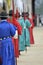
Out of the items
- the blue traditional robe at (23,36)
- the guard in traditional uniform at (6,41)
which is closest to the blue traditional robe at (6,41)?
the guard in traditional uniform at (6,41)

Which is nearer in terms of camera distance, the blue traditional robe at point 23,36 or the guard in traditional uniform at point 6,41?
the guard in traditional uniform at point 6,41

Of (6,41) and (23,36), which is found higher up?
(6,41)

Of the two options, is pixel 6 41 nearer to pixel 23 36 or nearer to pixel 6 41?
pixel 6 41

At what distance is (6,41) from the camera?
4.84 m

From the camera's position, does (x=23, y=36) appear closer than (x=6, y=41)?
No

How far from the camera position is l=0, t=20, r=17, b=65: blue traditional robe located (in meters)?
4.79

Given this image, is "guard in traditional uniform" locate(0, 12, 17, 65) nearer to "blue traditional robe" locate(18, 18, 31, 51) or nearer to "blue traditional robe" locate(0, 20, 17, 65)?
"blue traditional robe" locate(0, 20, 17, 65)

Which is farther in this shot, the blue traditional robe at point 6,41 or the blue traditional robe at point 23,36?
the blue traditional robe at point 23,36

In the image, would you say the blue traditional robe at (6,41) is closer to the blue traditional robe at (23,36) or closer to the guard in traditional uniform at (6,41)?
the guard in traditional uniform at (6,41)

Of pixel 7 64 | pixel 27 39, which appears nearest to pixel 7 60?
pixel 7 64

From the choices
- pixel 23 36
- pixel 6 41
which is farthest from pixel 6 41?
pixel 23 36

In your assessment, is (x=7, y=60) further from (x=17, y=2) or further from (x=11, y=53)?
(x=17, y=2)

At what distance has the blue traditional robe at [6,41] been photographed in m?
4.79

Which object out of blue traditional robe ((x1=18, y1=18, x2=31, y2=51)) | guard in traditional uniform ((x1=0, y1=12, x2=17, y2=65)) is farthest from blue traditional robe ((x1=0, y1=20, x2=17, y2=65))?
blue traditional robe ((x1=18, y1=18, x2=31, y2=51))
